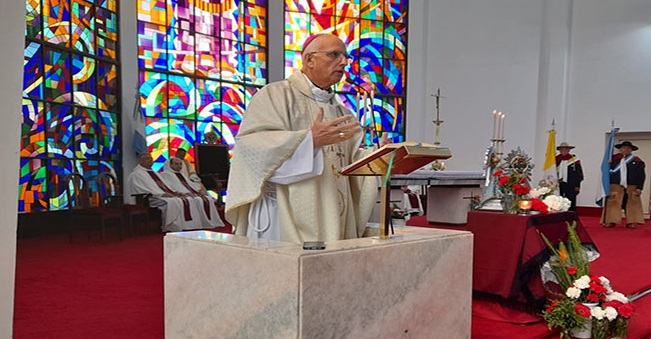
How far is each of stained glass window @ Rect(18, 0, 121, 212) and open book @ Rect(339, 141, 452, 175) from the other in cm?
667

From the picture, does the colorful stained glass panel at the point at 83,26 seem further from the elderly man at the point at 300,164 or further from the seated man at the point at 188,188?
the elderly man at the point at 300,164

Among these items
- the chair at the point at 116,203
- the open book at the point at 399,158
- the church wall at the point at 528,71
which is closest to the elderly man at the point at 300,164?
the open book at the point at 399,158

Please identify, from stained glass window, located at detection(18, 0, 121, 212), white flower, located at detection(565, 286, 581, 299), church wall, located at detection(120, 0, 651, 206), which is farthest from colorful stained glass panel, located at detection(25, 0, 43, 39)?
white flower, located at detection(565, 286, 581, 299)

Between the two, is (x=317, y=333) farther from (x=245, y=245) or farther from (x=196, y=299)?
(x=196, y=299)

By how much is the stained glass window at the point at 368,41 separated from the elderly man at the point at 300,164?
1028 cm

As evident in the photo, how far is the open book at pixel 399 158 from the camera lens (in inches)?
80.8

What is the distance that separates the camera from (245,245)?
1.94 metres

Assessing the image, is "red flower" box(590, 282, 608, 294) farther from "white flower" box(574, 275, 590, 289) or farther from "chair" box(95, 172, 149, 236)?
"chair" box(95, 172, 149, 236)

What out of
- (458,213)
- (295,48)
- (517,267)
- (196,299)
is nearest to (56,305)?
(196,299)

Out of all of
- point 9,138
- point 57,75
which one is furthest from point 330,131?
point 57,75

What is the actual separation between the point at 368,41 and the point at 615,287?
9790 mm

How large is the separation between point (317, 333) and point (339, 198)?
34.7 inches

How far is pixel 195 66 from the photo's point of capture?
1081 centimetres

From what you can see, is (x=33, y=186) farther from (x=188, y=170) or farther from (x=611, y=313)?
(x=611, y=313)
